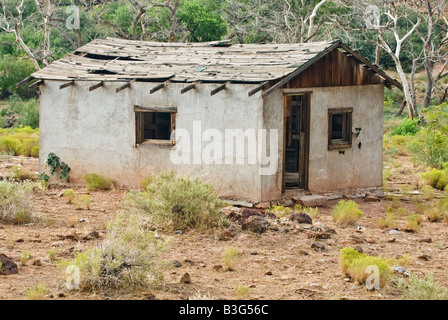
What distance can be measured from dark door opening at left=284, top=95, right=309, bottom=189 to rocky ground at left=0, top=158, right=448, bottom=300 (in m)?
1.15

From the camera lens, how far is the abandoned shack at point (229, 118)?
44.3 feet

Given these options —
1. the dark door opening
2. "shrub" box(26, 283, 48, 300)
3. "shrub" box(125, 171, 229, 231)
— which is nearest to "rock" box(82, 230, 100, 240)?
"shrub" box(125, 171, 229, 231)

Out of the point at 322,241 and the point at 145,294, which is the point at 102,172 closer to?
the point at 322,241

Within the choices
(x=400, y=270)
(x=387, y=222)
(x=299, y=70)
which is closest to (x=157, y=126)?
(x=299, y=70)

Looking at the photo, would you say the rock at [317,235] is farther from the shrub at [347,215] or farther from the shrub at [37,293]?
the shrub at [37,293]

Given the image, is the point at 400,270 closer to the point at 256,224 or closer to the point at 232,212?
the point at 256,224

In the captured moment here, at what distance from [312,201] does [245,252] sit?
4.30m

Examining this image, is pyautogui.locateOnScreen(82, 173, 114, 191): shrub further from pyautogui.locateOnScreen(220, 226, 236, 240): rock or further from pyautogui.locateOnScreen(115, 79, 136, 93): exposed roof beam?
pyautogui.locateOnScreen(220, 226, 236, 240): rock

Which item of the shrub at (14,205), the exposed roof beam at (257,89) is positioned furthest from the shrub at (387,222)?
the shrub at (14,205)

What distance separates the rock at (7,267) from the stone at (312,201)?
6623 millimetres

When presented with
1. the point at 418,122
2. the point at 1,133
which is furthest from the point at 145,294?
the point at 418,122

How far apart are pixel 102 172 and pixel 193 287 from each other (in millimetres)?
7408

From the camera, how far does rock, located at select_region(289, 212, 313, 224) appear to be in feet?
39.2
